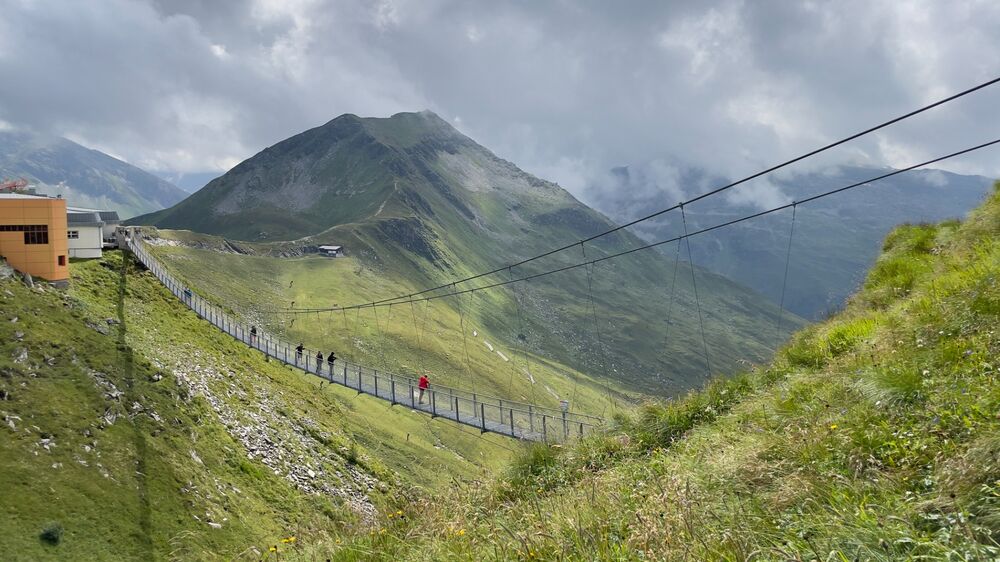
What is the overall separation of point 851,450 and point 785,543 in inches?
57.5

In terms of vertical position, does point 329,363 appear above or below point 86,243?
below

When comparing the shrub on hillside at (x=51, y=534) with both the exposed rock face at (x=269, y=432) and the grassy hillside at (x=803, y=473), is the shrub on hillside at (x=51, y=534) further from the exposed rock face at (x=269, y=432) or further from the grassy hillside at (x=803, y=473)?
the grassy hillside at (x=803, y=473)

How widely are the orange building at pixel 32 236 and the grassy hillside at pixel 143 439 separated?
8.41ft

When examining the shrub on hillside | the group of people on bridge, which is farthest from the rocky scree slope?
the group of people on bridge

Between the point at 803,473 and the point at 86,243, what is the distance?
54.0 meters

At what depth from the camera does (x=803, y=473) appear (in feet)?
14.1

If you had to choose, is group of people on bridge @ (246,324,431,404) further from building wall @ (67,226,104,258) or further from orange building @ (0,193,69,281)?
building wall @ (67,226,104,258)

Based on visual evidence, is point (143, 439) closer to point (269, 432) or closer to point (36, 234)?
point (269, 432)

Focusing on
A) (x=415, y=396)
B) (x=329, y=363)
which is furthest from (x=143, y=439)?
(x=415, y=396)

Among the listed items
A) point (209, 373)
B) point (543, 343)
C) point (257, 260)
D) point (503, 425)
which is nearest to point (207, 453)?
point (209, 373)

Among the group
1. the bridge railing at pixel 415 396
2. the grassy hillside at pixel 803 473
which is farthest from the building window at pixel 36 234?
the grassy hillside at pixel 803 473

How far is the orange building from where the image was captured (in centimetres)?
3447

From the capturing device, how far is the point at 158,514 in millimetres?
23828

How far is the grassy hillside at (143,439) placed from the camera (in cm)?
2159
